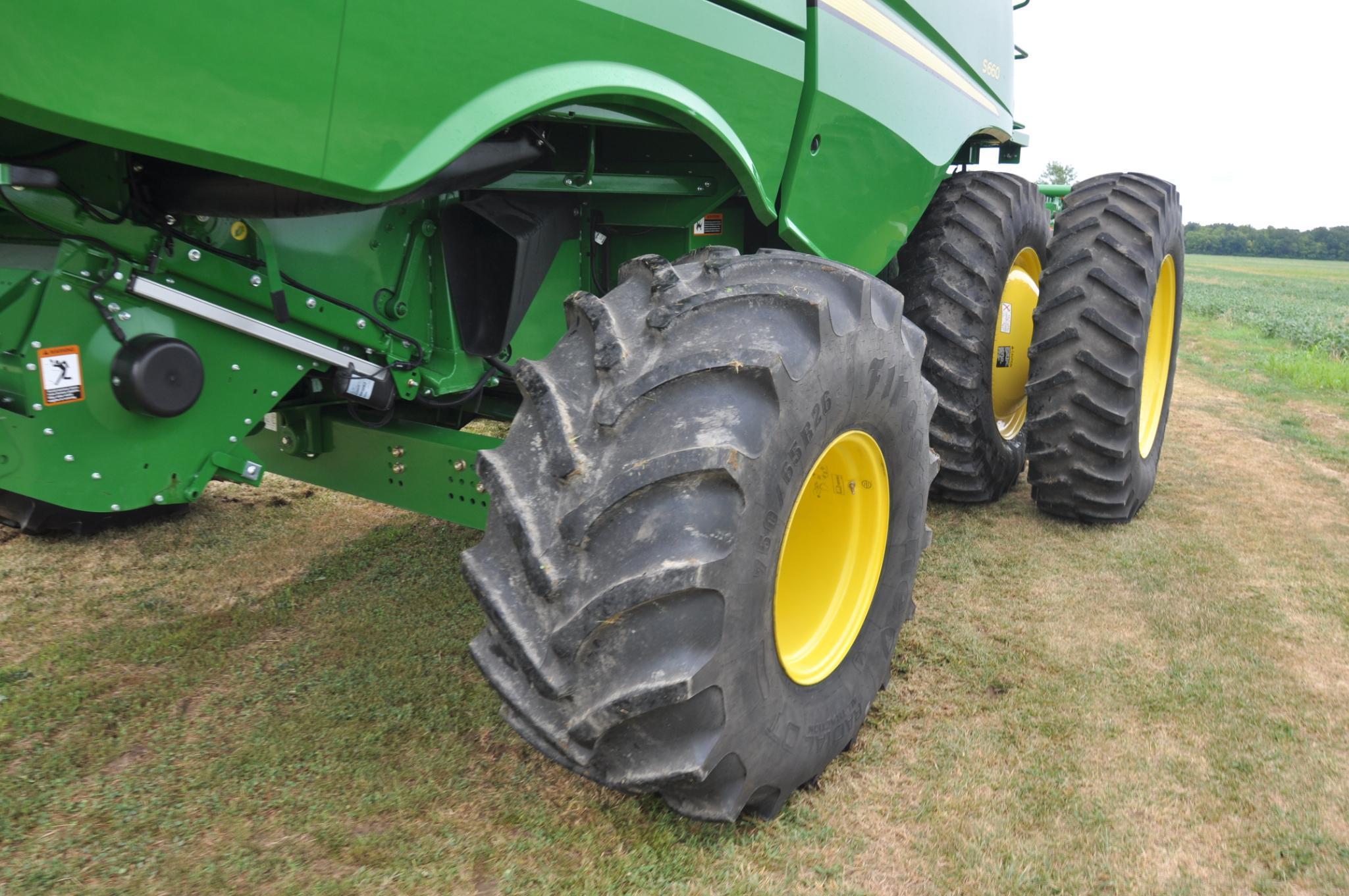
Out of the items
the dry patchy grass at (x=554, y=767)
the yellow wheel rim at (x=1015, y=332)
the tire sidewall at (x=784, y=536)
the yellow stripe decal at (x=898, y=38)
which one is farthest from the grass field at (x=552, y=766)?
the yellow stripe decal at (x=898, y=38)

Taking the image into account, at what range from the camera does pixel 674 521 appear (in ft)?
5.42

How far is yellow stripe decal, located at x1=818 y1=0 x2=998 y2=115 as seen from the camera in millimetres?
2447

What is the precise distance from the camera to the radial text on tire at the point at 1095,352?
3.73 metres

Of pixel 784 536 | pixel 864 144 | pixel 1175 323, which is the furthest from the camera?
pixel 1175 323

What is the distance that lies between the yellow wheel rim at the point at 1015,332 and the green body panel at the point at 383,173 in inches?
41.1

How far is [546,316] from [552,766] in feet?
3.63

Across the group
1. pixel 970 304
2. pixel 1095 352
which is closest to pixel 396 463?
pixel 970 304

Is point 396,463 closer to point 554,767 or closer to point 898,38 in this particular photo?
point 554,767

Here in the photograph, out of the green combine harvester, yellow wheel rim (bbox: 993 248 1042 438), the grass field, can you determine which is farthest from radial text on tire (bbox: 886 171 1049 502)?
the green combine harvester

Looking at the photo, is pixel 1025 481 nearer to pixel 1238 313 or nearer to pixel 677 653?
pixel 677 653

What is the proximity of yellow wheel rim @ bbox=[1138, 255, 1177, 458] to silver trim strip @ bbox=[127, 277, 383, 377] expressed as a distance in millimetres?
3686

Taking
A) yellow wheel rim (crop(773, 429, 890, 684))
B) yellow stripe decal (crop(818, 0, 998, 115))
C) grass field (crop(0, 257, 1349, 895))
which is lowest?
grass field (crop(0, 257, 1349, 895))

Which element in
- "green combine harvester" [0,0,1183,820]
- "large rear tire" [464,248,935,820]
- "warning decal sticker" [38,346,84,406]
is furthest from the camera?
"warning decal sticker" [38,346,84,406]

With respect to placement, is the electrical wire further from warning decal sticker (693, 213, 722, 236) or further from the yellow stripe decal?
the yellow stripe decal
